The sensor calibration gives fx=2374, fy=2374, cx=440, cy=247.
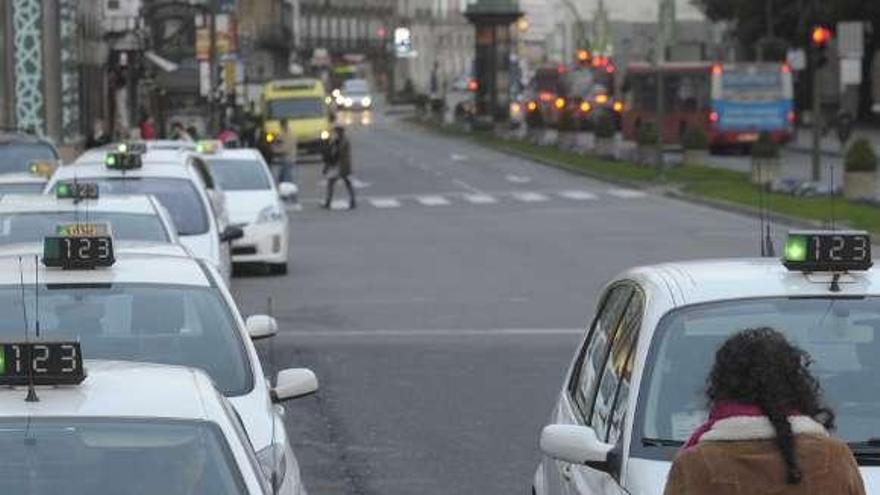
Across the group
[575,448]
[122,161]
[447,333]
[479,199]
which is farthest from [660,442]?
[479,199]

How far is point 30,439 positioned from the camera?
6.05 metres

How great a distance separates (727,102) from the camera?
6762cm

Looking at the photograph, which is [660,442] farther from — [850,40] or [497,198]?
[497,198]

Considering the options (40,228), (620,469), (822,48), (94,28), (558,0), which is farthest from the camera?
(558,0)

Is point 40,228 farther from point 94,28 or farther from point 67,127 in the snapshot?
point 94,28

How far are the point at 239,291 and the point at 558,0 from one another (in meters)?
112

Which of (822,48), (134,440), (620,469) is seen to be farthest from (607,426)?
(822,48)

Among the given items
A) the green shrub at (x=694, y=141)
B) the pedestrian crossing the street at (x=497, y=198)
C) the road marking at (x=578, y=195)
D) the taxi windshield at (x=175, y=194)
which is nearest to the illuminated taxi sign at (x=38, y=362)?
the taxi windshield at (x=175, y=194)

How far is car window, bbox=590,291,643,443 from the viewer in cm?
745

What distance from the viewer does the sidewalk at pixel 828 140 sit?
68.4m

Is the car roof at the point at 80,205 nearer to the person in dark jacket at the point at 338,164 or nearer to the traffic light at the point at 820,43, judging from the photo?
the person in dark jacket at the point at 338,164

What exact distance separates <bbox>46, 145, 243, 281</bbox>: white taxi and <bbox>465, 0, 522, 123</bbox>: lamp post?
73.5 metres

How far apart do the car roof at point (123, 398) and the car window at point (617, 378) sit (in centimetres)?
145

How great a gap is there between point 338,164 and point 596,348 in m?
35.7
